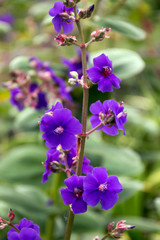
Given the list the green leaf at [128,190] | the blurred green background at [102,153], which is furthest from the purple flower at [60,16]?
the green leaf at [128,190]

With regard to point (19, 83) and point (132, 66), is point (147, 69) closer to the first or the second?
point (132, 66)

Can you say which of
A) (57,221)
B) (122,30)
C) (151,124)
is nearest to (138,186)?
(57,221)

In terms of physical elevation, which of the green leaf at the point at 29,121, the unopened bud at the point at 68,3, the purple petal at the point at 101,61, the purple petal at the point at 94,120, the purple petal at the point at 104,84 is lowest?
the green leaf at the point at 29,121

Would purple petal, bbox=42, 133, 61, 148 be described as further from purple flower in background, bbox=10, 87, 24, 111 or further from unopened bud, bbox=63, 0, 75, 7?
purple flower in background, bbox=10, 87, 24, 111

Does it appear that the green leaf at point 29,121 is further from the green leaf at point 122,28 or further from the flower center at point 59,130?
the flower center at point 59,130

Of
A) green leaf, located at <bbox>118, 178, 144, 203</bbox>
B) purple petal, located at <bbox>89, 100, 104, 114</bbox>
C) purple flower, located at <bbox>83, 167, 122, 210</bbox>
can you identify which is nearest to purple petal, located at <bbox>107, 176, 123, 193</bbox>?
purple flower, located at <bbox>83, 167, 122, 210</bbox>

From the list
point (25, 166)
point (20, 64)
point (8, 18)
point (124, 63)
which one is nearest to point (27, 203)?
point (25, 166)

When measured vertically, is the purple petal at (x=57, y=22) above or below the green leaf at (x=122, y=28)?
above
